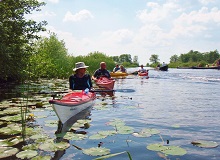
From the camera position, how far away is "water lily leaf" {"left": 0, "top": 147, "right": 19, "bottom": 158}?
4.34m

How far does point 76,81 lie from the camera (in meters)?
9.55

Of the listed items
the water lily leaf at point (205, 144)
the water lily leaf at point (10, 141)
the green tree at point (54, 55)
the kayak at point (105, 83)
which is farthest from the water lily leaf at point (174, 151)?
the green tree at point (54, 55)

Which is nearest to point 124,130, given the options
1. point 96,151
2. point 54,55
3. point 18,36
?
point 96,151

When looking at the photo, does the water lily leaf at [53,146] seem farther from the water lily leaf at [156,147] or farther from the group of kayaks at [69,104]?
the water lily leaf at [156,147]

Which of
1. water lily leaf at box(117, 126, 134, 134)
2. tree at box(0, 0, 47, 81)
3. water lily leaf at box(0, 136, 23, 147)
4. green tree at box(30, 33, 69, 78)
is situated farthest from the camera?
green tree at box(30, 33, 69, 78)

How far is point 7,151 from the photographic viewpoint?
4512mm

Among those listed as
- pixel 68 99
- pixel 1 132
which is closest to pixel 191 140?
pixel 68 99

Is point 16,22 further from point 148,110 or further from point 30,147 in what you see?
point 30,147

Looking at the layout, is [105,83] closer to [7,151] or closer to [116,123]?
[116,123]

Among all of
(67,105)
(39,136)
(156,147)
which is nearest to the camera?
(156,147)

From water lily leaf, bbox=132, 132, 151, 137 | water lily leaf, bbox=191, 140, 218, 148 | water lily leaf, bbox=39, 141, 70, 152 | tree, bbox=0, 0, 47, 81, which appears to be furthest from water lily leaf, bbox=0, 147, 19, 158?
tree, bbox=0, 0, 47, 81

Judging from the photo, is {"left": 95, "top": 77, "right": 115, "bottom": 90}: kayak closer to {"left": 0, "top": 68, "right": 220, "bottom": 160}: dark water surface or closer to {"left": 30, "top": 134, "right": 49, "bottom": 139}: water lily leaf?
{"left": 0, "top": 68, "right": 220, "bottom": 160}: dark water surface

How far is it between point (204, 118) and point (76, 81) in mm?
5110

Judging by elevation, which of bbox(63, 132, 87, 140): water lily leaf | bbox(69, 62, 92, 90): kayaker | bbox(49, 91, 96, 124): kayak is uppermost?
bbox(69, 62, 92, 90): kayaker
